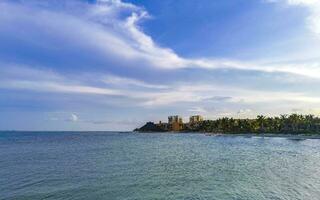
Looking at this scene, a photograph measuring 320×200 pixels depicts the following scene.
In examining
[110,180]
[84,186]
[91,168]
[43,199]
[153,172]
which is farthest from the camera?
[91,168]

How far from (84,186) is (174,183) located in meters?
9.07

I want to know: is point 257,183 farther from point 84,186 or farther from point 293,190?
point 84,186

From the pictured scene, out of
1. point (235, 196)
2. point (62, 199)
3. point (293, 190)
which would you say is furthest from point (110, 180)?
point (293, 190)

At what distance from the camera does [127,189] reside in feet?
104

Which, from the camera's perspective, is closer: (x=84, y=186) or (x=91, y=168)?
(x=84, y=186)

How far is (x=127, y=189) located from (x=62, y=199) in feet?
20.9

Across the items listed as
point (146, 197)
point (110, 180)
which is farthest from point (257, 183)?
point (110, 180)

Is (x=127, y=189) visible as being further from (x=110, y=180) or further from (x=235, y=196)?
(x=235, y=196)

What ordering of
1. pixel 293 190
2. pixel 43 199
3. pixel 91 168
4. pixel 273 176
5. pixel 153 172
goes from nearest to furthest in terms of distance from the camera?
pixel 43 199, pixel 293 190, pixel 273 176, pixel 153 172, pixel 91 168

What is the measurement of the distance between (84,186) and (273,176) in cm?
2177

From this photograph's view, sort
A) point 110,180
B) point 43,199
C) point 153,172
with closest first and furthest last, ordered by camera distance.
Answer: point 43,199 → point 110,180 → point 153,172

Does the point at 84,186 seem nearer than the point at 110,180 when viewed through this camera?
Yes

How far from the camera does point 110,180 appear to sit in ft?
121

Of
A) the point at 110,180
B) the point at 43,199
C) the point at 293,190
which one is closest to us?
the point at 43,199
